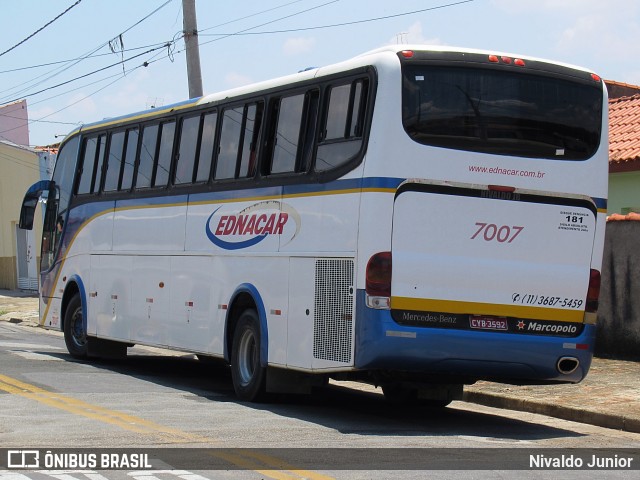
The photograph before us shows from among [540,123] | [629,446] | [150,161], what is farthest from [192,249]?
[629,446]

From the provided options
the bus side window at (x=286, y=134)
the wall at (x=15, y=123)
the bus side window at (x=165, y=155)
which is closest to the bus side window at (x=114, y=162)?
the bus side window at (x=165, y=155)

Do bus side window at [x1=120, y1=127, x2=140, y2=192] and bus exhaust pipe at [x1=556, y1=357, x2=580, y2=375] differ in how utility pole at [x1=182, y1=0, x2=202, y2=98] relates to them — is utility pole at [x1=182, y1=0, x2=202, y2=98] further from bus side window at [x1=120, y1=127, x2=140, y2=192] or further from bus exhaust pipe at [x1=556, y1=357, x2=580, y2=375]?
bus exhaust pipe at [x1=556, y1=357, x2=580, y2=375]

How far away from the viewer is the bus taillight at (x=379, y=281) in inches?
459

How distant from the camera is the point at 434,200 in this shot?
1189 cm

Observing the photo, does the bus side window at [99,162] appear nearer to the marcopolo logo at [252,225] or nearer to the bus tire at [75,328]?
the bus tire at [75,328]

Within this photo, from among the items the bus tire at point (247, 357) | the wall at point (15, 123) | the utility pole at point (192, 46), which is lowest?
the bus tire at point (247, 357)

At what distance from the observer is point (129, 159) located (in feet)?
59.3

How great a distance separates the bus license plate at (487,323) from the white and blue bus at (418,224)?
0.06ft

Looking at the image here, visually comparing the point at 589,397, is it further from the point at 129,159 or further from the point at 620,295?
the point at 129,159

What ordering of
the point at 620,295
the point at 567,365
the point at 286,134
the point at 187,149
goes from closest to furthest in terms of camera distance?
the point at 567,365 → the point at 286,134 → the point at 187,149 → the point at 620,295

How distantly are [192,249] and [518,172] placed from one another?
5051 millimetres

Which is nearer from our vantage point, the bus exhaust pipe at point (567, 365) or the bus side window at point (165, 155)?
the bus exhaust pipe at point (567, 365)

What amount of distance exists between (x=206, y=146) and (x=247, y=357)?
2.89m

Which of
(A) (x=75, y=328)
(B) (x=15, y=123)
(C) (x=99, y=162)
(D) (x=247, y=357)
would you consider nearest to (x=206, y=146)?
(D) (x=247, y=357)
